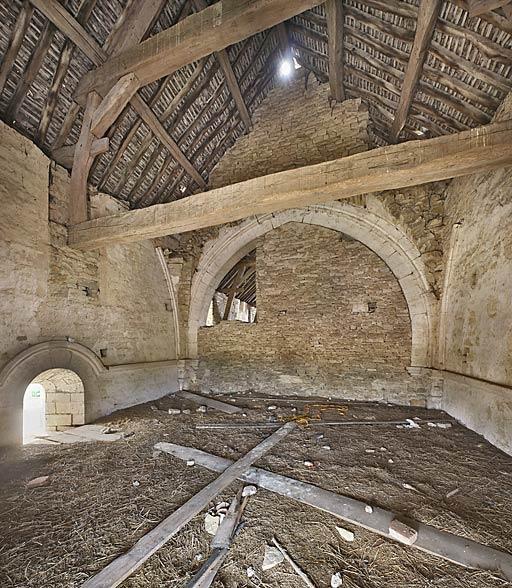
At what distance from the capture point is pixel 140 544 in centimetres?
155

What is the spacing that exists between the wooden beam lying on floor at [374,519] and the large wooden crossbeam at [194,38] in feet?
13.7

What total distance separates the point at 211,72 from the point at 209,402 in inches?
215

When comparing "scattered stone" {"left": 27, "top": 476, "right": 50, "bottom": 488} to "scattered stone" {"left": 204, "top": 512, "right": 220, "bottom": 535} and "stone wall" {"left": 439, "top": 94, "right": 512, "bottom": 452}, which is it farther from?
"stone wall" {"left": 439, "top": 94, "right": 512, "bottom": 452}

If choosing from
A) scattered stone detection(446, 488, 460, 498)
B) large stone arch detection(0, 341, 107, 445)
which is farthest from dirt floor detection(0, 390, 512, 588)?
large stone arch detection(0, 341, 107, 445)

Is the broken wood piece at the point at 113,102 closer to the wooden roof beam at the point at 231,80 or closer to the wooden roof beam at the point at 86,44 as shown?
the wooden roof beam at the point at 86,44

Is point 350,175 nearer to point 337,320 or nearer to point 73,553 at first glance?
point 337,320

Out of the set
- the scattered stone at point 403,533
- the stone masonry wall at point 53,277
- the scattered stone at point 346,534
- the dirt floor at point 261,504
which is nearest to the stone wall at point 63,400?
the stone masonry wall at point 53,277

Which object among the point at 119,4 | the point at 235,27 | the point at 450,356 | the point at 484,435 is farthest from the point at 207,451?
the point at 119,4

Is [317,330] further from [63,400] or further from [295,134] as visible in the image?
[63,400]

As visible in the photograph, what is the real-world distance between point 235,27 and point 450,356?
15.9 ft

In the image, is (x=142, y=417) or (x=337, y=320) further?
(x=337, y=320)

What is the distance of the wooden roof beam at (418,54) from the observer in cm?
257

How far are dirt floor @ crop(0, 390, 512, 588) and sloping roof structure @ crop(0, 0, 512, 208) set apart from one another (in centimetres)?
366

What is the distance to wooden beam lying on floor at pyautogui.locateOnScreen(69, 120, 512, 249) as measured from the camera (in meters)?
2.21
